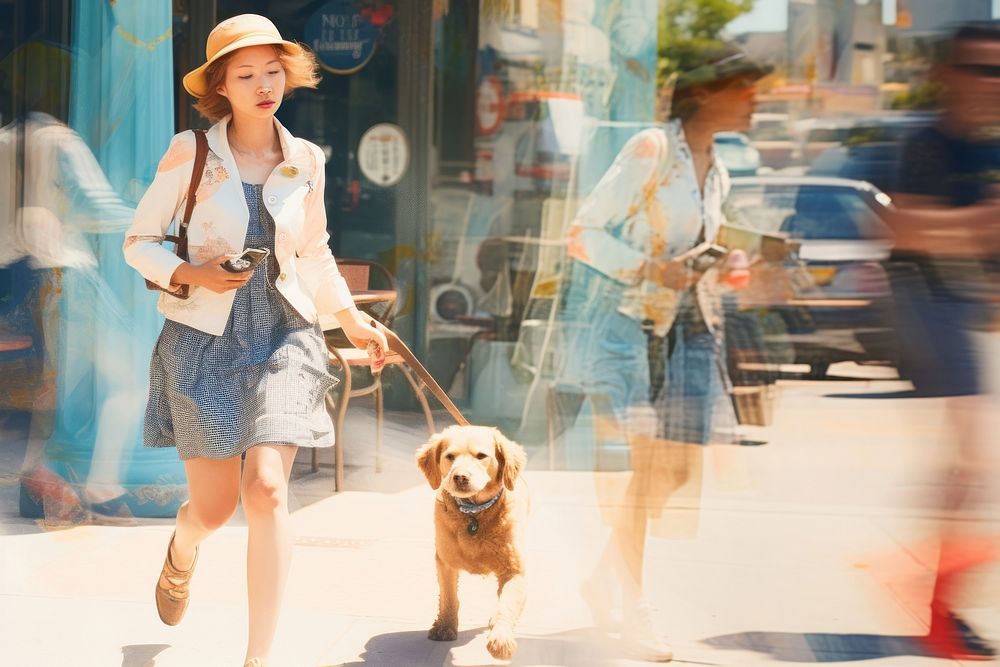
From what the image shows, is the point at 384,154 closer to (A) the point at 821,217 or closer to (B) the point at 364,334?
A: (A) the point at 821,217

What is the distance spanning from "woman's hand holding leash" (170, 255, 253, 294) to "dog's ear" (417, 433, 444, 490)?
2.86 feet

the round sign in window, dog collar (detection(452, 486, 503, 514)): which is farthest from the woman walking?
the round sign in window

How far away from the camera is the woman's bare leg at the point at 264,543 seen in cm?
363

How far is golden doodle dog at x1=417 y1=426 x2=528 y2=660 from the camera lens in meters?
4.07

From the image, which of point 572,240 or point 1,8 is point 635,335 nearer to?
point 572,240

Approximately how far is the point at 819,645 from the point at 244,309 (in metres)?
2.14

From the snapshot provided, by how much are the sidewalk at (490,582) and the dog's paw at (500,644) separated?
0.38 metres

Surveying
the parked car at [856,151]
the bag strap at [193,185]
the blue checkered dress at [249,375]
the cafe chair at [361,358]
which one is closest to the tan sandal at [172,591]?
the blue checkered dress at [249,375]

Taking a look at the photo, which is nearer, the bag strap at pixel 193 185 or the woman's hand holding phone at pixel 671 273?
the bag strap at pixel 193 185

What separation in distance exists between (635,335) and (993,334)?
47.6 inches

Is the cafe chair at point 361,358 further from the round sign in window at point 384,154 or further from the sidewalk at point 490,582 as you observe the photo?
the round sign in window at point 384,154

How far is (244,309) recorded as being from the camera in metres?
3.84

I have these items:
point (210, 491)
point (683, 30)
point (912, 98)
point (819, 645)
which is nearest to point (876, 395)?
point (912, 98)

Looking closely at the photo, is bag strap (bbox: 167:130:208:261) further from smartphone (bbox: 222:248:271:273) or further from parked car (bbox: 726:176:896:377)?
parked car (bbox: 726:176:896:377)
